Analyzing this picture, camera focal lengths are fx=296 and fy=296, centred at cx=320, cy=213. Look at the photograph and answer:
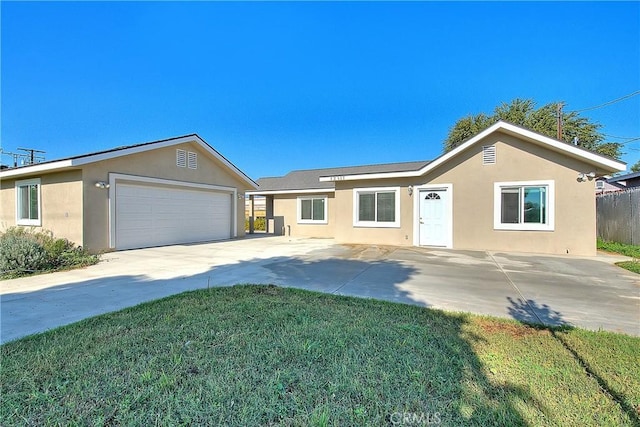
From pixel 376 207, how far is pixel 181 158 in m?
8.84

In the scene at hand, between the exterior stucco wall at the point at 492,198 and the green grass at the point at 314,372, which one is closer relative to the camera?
the green grass at the point at 314,372

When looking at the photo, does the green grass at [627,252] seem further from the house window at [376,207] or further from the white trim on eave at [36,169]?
the white trim on eave at [36,169]

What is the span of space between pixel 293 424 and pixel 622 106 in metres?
26.7

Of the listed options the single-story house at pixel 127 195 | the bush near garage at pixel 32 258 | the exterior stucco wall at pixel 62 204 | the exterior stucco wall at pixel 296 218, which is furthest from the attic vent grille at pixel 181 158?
the exterior stucco wall at pixel 296 218

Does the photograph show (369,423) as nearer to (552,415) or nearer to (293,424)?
(293,424)

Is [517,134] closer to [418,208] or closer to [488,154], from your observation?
[488,154]

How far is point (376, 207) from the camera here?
43.8 ft

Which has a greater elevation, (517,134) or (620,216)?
(517,134)

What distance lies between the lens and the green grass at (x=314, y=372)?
6.82ft

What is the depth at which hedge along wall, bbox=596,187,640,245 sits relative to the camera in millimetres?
10880

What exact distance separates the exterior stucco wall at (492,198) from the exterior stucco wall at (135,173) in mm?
8368

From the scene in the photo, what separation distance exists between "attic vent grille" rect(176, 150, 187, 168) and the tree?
2150 centimetres

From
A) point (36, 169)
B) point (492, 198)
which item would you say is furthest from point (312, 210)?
point (36, 169)

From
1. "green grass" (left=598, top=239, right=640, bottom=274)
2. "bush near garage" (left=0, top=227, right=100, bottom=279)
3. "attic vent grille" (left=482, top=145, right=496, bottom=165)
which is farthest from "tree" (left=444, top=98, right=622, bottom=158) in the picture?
"bush near garage" (left=0, top=227, right=100, bottom=279)
